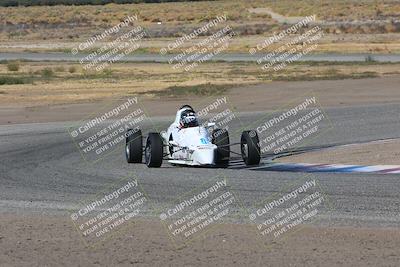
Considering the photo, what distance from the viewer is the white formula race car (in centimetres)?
1905

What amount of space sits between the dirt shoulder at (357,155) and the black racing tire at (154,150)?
2959mm

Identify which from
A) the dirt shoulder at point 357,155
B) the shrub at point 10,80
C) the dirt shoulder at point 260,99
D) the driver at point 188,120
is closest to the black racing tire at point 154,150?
the driver at point 188,120

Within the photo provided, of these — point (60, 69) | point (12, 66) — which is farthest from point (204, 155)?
point (12, 66)

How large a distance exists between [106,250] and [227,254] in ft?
4.71

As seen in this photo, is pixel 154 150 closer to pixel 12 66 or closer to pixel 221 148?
pixel 221 148

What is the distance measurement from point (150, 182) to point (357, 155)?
564cm

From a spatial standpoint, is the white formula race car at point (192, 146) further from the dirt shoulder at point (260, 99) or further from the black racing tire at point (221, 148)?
the dirt shoulder at point (260, 99)

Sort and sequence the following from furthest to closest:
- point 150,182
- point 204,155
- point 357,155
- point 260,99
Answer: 1. point 260,99
2. point 357,155
3. point 204,155
4. point 150,182

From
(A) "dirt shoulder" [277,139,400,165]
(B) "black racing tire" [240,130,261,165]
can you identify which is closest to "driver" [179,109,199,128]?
(B) "black racing tire" [240,130,261,165]

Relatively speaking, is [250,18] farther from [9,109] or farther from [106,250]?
[106,250]

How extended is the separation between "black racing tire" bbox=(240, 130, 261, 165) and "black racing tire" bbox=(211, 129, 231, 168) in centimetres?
35

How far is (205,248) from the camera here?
11.6 m

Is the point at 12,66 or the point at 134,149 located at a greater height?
the point at 12,66

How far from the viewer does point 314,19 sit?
102125 millimetres
